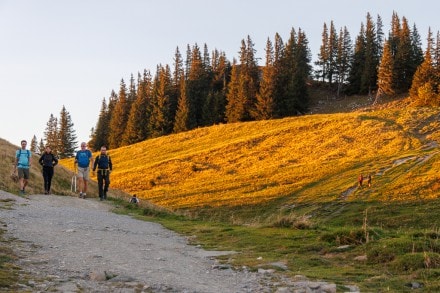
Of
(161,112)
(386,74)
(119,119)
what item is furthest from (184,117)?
(386,74)

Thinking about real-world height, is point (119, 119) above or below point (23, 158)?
above

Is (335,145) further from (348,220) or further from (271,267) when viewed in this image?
(271,267)

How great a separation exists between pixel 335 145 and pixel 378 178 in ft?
62.5

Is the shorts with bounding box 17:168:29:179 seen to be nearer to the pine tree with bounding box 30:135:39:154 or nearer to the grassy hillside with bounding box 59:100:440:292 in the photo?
the grassy hillside with bounding box 59:100:440:292

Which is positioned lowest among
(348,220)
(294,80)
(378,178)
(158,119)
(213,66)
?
(348,220)

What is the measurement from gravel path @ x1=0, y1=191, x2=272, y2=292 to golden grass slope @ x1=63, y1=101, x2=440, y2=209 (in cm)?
3186

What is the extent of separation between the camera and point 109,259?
7.72 meters

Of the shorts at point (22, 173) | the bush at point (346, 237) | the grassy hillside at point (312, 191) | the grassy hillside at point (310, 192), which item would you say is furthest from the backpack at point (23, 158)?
the bush at point (346, 237)

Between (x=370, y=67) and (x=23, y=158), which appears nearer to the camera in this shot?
(x=23, y=158)

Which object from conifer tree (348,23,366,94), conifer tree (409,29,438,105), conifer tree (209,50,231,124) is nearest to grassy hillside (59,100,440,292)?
conifer tree (409,29,438,105)

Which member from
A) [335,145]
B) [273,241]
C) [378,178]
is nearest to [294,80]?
[335,145]

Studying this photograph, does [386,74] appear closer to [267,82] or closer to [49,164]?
[267,82]

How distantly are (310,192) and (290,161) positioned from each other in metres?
16.6

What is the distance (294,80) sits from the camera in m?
90.5
